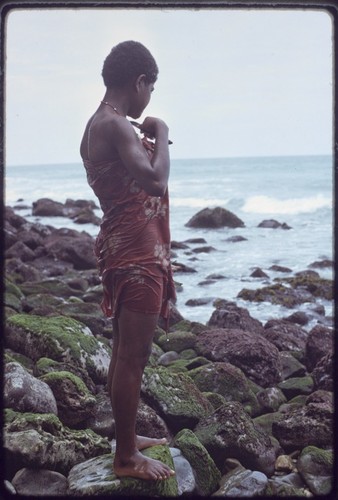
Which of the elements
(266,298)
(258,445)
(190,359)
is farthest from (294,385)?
(266,298)

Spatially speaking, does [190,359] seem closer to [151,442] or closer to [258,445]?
[258,445]

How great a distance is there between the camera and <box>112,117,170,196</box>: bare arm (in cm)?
270

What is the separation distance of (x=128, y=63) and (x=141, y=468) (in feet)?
5.93

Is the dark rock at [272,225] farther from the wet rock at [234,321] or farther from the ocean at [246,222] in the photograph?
the wet rock at [234,321]

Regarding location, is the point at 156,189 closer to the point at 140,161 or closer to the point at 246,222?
the point at 140,161

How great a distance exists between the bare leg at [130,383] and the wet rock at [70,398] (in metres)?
0.99

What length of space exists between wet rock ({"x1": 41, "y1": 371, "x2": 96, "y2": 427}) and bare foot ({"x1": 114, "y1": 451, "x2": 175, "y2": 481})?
3.14ft

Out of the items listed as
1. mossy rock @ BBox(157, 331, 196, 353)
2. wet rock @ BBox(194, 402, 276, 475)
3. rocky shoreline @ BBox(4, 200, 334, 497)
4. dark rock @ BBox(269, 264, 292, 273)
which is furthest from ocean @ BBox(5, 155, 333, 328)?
mossy rock @ BBox(157, 331, 196, 353)

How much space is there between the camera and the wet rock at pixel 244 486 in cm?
330

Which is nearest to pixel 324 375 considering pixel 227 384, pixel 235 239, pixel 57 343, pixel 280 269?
pixel 227 384

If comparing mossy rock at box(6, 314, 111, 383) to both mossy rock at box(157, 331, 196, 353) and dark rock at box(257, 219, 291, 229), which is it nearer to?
mossy rock at box(157, 331, 196, 353)

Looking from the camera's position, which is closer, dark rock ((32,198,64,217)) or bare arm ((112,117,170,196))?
bare arm ((112,117,170,196))

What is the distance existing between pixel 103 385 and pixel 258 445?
1.24 m

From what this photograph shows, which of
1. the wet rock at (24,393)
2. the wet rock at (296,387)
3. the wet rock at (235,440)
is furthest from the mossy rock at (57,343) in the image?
the wet rock at (296,387)
